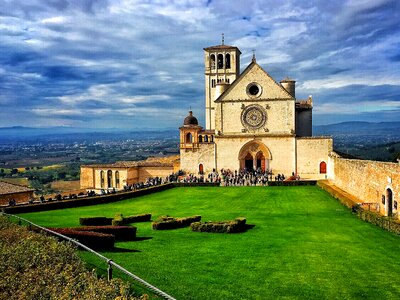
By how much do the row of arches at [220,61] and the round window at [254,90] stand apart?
1600cm

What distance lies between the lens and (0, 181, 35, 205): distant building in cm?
3797

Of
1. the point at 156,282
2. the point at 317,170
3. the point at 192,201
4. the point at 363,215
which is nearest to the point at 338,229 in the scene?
the point at 363,215

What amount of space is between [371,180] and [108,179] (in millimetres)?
38042

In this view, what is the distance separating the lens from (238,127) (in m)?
54.5

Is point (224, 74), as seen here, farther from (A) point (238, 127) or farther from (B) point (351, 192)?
(B) point (351, 192)

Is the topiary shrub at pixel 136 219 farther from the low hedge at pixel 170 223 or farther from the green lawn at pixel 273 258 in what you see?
the green lawn at pixel 273 258

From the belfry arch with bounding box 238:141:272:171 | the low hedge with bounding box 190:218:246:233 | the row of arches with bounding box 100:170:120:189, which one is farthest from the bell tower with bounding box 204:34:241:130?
the low hedge with bounding box 190:218:246:233

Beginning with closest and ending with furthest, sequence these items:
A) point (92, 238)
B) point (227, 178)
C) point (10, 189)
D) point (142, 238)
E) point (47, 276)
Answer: point (47, 276) → point (92, 238) → point (142, 238) → point (10, 189) → point (227, 178)

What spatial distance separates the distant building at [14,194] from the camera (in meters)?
38.0

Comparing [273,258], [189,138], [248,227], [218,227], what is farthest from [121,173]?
[273,258]

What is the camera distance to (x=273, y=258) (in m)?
15.0

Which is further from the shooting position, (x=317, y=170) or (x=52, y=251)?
(x=317, y=170)

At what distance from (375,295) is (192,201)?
2379 cm

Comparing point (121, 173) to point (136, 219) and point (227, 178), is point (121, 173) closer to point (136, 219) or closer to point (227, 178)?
point (227, 178)
